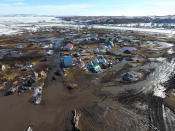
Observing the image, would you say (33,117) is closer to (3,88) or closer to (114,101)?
(3,88)

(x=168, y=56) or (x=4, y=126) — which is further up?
(x=168, y=56)

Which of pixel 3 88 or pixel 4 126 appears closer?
→ pixel 4 126

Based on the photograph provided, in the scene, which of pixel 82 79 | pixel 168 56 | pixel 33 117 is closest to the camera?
pixel 33 117

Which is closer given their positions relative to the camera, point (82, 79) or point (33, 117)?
point (33, 117)

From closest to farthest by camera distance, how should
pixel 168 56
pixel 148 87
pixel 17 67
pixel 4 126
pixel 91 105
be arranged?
pixel 4 126
pixel 91 105
pixel 148 87
pixel 17 67
pixel 168 56

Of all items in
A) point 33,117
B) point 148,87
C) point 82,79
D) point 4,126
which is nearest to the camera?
point 4,126

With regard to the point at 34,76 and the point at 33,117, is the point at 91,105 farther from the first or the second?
the point at 34,76

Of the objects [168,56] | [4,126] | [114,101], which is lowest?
[4,126]

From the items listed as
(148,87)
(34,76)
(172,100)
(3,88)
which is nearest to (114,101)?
(148,87)

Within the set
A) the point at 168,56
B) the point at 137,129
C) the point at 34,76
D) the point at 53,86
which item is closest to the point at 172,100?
the point at 137,129
